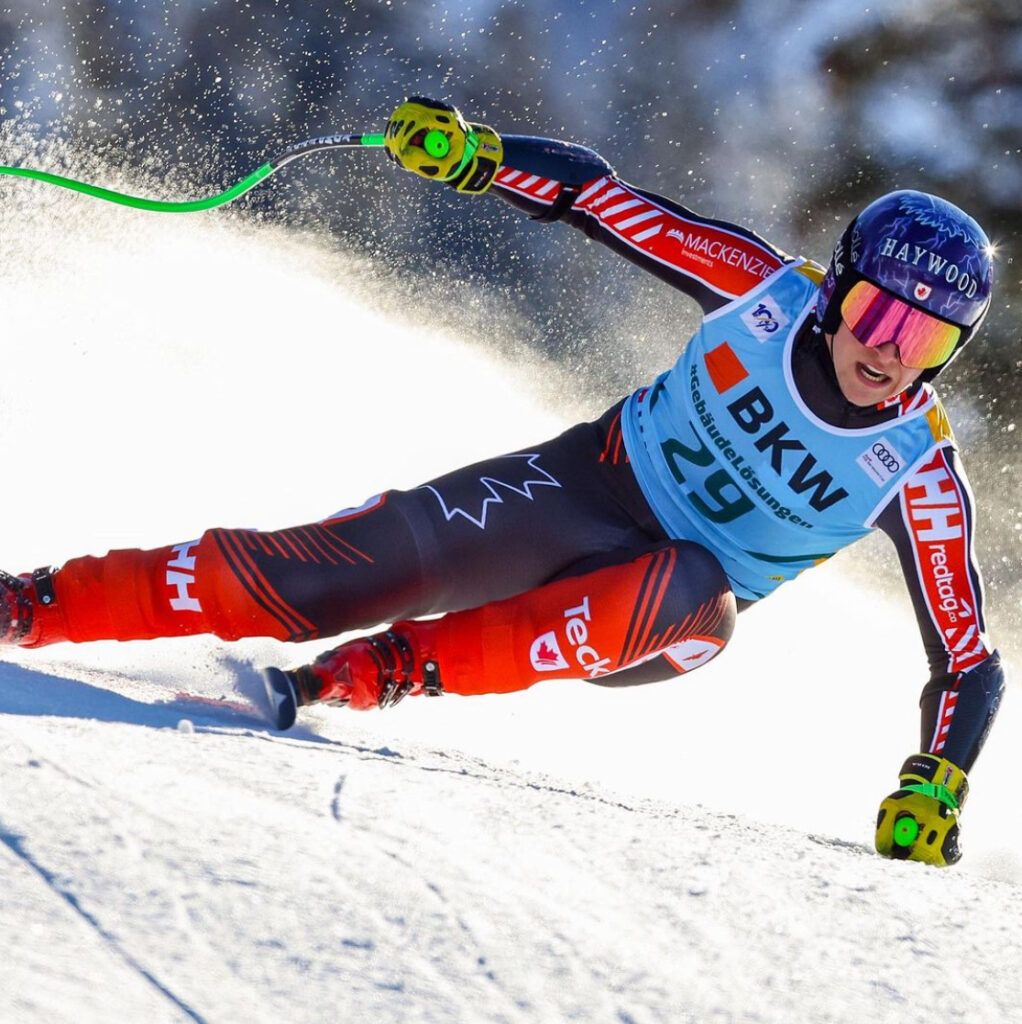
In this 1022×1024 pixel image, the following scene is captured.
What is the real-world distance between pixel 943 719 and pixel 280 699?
115 centimetres

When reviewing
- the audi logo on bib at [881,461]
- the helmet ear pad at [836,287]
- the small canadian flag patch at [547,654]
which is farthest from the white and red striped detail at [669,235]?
the small canadian flag patch at [547,654]

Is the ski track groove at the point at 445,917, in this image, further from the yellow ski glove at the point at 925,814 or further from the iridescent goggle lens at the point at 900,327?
the iridescent goggle lens at the point at 900,327

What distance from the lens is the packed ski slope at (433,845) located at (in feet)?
3.79

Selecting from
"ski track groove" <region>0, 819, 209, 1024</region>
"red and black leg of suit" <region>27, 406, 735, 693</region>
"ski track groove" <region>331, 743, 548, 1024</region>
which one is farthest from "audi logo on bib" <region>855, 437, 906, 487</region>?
"ski track groove" <region>0, 819, 209, 1024</region>

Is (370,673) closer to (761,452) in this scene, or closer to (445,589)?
(445,589)

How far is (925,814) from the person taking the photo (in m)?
2.13

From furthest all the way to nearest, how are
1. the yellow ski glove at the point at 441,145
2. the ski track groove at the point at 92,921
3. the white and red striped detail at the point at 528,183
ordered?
the white and red striped detail at the point at 528,183
the yellow ski glove at the point at 441,145
the ski track groove at the point at 92,921

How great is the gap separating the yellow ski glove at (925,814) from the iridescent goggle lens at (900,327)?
72 cm

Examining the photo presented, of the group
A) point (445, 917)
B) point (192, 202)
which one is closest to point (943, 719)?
point (445, 917)

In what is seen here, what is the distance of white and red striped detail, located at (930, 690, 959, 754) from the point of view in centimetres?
226

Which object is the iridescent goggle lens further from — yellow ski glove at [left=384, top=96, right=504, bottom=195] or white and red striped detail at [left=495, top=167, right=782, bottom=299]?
yellow ski glove at [left=384, top=96, right=504, bottom=195]

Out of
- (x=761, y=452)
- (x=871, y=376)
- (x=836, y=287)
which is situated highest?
(x=836, y=287)

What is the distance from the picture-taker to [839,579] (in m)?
5.91

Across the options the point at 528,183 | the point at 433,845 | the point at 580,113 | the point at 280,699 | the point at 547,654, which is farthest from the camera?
the point at 580,113
